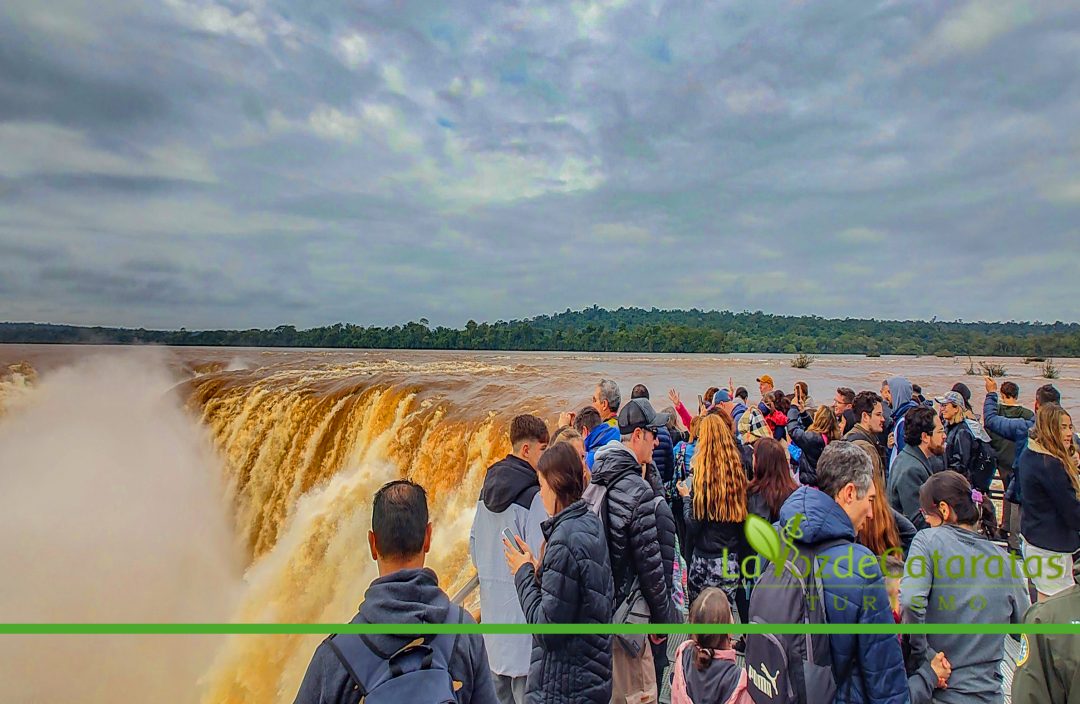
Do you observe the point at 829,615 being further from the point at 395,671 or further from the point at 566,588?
the point at 395,671

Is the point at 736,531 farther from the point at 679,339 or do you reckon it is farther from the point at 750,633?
the point at 679,339

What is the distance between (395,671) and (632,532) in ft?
4.28

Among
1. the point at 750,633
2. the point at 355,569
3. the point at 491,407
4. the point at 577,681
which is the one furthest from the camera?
the point at 491,407

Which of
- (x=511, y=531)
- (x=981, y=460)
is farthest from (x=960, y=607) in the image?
(x=981, y=460)

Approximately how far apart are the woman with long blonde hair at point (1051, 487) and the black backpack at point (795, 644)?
80.2 inches

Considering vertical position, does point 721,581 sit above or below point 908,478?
below

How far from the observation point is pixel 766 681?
5.32 ft

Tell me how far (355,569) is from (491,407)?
3.94 m

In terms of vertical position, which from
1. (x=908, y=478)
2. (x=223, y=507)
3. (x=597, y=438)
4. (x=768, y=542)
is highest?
(x=597, y=438)

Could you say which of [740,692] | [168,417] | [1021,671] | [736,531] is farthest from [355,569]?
[168,417]

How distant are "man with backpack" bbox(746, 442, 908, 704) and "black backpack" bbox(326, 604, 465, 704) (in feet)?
3.10

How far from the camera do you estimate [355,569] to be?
9.23 m

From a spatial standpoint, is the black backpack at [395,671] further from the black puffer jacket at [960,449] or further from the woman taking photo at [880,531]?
the black puffer jacket at [960,449]

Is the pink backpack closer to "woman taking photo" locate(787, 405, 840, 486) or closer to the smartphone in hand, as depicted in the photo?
the smartphone in hand
